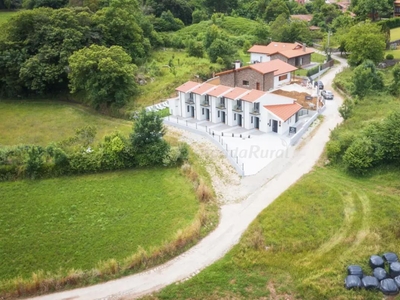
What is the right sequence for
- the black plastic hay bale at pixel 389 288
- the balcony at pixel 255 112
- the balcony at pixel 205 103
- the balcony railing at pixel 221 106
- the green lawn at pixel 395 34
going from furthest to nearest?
the green lawn at pixel 395 34
the balcony at pixel 205 103
the balcony railing at pixel 221 106
the balcony at pixel 255 112
the black plastic hay bale at pixel 389 288

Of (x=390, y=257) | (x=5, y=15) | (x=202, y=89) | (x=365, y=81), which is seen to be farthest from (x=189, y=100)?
(x=5, y=15)

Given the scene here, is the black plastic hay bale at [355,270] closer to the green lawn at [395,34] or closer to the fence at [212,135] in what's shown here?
the fence at [212,135]

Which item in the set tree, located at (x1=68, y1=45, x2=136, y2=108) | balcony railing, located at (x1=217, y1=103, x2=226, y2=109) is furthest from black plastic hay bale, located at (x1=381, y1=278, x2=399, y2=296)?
tree, located at (x1=68, y1=45, x2=136, y2=108)

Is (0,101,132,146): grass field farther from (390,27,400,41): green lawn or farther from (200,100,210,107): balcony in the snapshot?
(390,27,400,41): green lawn

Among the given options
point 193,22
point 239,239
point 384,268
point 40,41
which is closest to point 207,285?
point 239,239

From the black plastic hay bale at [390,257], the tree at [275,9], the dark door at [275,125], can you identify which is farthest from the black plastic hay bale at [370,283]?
the tree at [275,9]

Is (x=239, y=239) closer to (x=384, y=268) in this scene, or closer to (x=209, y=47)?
(x=384, y=268)
